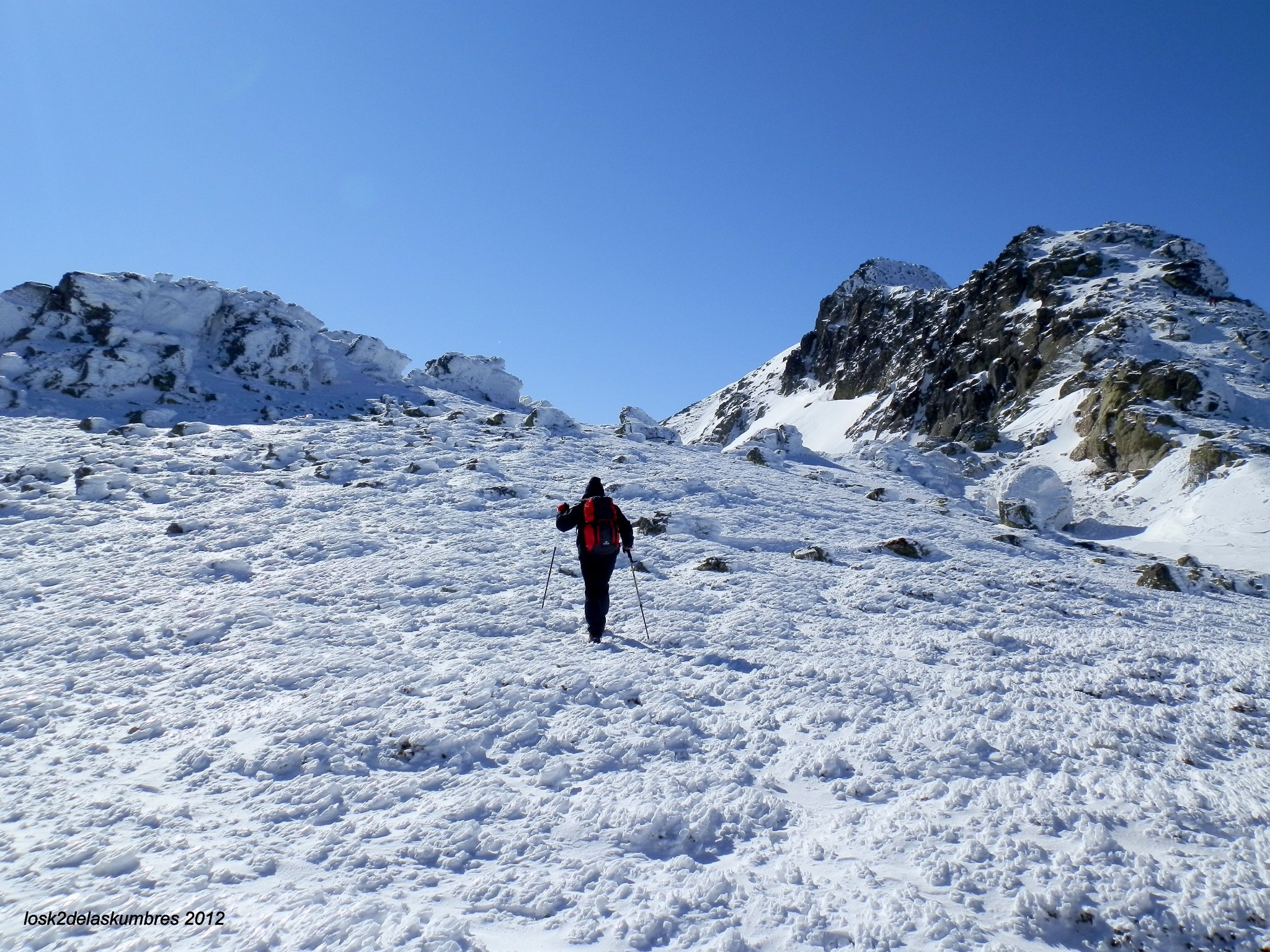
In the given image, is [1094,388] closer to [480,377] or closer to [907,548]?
[907,548]

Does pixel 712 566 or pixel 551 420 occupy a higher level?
pixel 551 420

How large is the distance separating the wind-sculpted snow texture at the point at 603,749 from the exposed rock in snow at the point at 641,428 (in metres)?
18.8

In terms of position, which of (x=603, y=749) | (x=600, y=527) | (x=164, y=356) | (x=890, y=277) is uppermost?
(x=890, y=277)

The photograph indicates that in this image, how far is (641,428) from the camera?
115ft

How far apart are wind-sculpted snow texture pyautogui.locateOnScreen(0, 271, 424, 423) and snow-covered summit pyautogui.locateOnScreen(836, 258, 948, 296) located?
9309cm

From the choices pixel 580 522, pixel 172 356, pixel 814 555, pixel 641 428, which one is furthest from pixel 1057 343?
pixel 172 356

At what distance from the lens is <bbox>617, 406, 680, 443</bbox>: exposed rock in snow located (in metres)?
32.5

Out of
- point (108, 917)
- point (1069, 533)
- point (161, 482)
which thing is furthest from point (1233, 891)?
point (1069, 533)

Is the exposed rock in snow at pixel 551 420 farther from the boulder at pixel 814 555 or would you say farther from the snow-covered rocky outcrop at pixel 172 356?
the boulder at pixel 814 555

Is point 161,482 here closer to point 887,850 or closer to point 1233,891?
point 887,850

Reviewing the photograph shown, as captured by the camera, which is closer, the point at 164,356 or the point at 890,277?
the point at 164,356

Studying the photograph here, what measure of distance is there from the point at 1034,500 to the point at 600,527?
65.4 ft

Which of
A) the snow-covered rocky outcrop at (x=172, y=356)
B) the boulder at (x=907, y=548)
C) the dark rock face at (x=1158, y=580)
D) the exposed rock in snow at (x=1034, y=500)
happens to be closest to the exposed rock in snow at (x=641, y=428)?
the snow-covered rocky outcrop at (x=172, y=356)

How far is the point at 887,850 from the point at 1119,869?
60.1 inches
